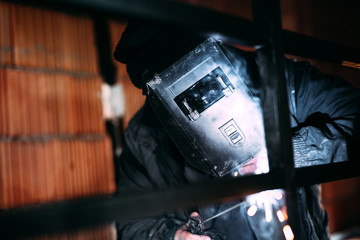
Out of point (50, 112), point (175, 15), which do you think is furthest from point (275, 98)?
point (50, 112)

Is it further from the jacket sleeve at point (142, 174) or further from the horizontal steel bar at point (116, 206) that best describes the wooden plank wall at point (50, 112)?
the horizontal steel bar at point (116, 206)

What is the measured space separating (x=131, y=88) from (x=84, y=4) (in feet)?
11.9

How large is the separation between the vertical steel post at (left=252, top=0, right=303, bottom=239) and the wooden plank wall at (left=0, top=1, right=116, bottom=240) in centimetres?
308

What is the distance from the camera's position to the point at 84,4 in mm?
570

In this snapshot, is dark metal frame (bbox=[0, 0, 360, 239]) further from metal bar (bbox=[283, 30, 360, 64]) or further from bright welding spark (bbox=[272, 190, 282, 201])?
bright welding spark (bbox=[272, 190, 282, 201])

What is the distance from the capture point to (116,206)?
1.94ft

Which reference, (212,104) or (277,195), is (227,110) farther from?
(277,195)

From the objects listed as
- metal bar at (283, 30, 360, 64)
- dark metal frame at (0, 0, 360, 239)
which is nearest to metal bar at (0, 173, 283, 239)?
dark metal frame at (0, 0, 360, 239)

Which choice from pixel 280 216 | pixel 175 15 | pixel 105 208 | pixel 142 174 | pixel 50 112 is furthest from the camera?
pixel 50 112

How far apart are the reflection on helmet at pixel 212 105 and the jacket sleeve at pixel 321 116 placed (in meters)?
0.24

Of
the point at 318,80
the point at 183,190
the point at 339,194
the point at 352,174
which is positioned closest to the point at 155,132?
the point at 318,80

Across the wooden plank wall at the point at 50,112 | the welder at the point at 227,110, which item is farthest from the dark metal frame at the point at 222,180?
the wooden plank wall at the point at 50,112

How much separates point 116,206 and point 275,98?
57 cm

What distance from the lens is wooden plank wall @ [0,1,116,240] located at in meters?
3.21
